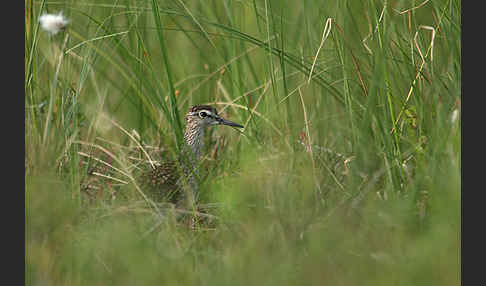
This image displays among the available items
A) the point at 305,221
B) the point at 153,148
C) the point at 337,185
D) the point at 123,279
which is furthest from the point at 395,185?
the point at 153,148

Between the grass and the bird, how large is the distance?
0.14m

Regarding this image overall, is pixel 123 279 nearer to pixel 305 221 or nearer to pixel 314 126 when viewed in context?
pixel 305 221

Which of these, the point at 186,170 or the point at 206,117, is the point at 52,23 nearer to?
the point at 206,117

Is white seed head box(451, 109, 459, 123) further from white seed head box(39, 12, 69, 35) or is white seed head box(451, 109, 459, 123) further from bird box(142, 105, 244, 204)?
white seed head box(39, 12, 69, 35)

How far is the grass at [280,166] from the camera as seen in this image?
4012 millimetres

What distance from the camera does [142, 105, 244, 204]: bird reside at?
17.1 ft

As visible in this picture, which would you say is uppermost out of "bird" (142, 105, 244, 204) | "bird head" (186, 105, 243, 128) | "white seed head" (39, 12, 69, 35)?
"white seed head" (39, 12, 69, 35)

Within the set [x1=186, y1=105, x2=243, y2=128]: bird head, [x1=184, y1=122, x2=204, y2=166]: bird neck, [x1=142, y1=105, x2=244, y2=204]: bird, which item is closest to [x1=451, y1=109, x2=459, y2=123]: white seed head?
[x1=142, y1=105, x2=244, y2=204]: bird

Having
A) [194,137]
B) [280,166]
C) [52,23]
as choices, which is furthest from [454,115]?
[52,23]

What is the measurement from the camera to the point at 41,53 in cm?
718

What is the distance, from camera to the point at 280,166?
4.89 m

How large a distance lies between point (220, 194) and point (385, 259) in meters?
1.35

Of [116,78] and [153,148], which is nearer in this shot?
[153,148]

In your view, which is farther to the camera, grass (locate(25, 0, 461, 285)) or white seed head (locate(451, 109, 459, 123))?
white seed head (locate(451, 109, 459, 123))
